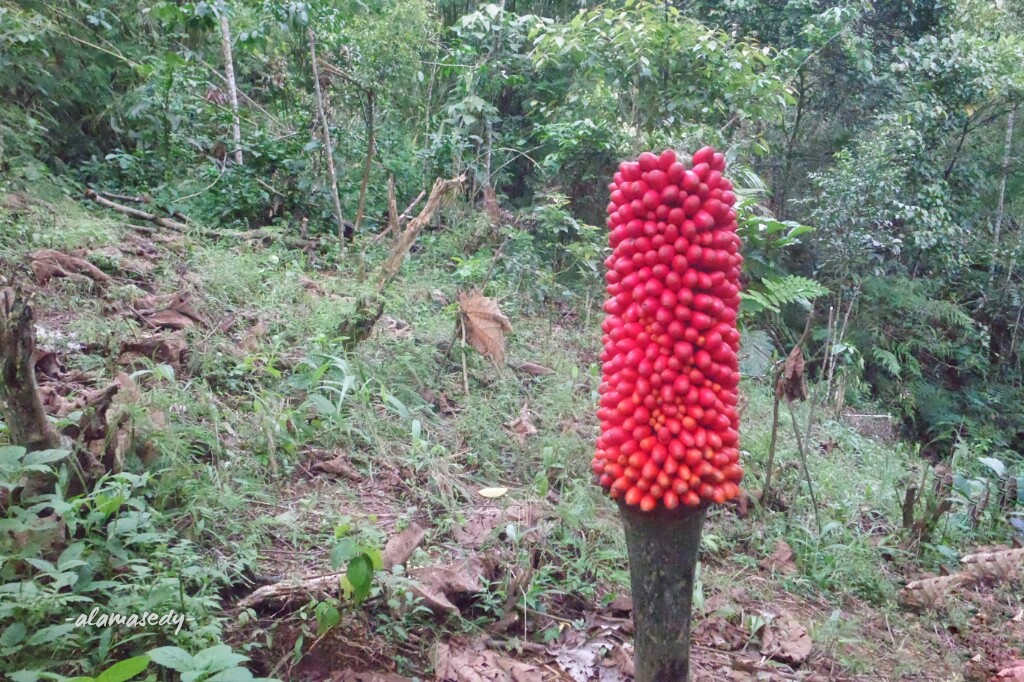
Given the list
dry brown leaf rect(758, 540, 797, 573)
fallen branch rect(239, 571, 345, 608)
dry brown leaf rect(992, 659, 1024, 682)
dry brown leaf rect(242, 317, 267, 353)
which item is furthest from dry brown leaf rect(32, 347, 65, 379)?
dry brown leaf rect(992, 659, 1024, 682)

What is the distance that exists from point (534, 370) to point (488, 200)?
3.25 meters

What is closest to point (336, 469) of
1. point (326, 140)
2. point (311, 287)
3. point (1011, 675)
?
point (311, 287)

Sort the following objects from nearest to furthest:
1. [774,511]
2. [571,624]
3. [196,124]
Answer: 1. [571,624]
2. [774,511]
3. [196,124]

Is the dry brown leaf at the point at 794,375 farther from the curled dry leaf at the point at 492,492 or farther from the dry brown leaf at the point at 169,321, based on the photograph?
the dry brown leaf at the point at 169,321

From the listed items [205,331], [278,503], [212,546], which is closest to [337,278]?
[205,331]

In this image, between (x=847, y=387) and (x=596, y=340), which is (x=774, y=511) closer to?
(x=596, y=340)

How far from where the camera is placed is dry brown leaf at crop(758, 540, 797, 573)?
3.07 m

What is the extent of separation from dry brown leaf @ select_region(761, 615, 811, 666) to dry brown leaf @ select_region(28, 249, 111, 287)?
3975mm

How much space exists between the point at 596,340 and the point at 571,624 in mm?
3446

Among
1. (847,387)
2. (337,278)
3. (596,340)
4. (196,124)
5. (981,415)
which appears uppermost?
(196,124)

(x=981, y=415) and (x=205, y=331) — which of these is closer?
(x=205, y=331)

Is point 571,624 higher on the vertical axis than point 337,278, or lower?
lower

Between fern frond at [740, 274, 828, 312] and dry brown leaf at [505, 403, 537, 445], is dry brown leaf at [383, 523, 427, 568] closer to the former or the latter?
dry brown leaf at [505, 403, 537, 445]

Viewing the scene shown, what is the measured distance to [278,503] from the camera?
104 inches
